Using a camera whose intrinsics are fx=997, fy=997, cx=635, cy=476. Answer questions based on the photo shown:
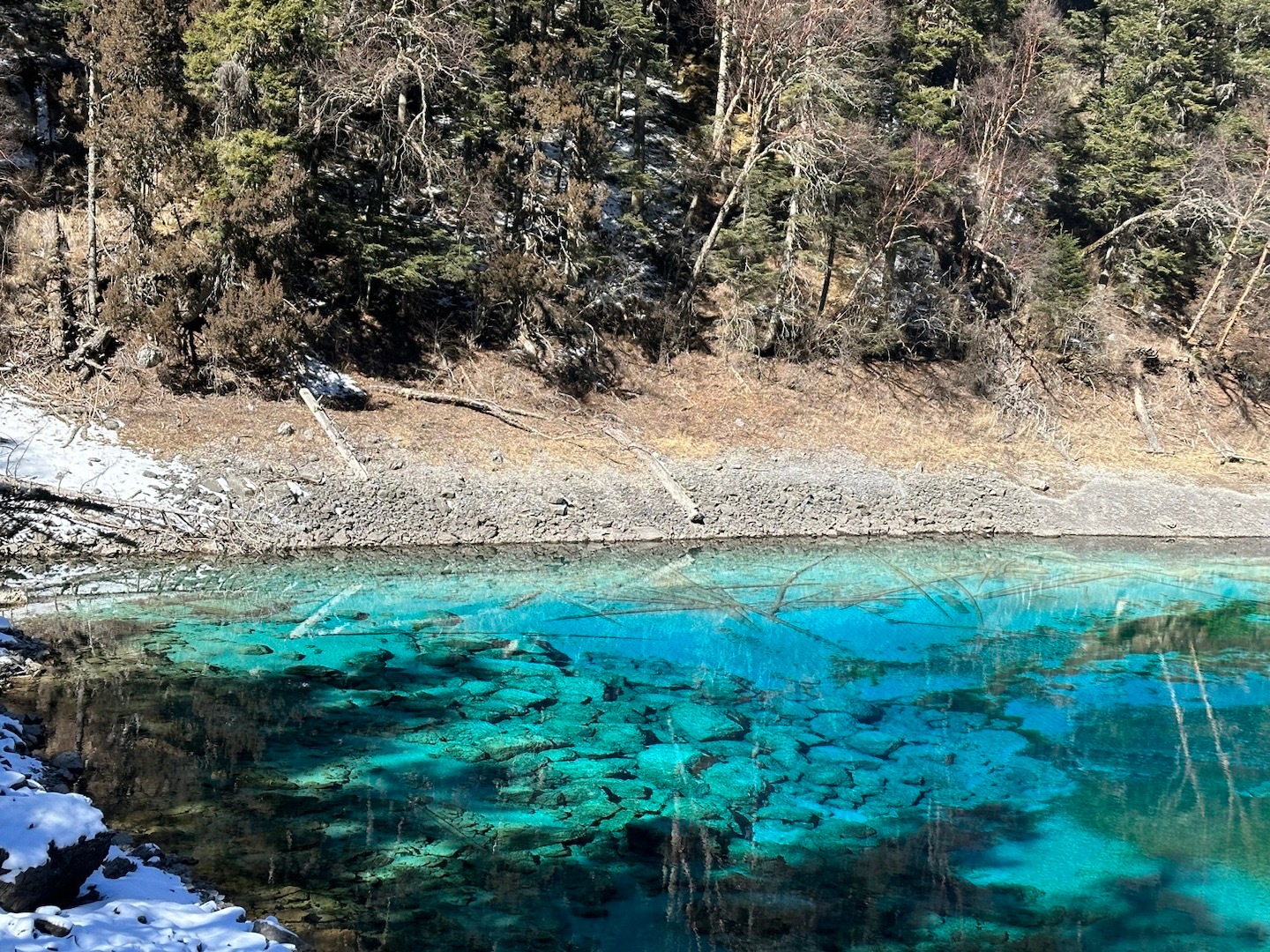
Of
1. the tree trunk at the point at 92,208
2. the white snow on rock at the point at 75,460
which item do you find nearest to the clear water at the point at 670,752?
the white snow on rock at the point at 75,460

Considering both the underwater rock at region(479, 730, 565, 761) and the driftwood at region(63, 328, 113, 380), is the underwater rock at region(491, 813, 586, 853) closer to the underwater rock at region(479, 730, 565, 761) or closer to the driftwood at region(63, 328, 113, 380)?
the underwater rock at region(479, 730, 565, 761)

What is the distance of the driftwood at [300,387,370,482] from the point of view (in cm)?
1858

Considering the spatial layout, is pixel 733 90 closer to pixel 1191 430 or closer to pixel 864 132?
pixel 864 132

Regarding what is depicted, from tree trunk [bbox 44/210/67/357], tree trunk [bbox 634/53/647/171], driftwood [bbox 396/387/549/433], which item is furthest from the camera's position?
tree trunk [bbox 634/53/647/171]

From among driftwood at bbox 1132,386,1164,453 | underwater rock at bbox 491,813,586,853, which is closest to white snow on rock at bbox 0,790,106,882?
underwater rock at bbox 491,813,586,853

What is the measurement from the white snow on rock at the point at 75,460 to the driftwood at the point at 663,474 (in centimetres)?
892

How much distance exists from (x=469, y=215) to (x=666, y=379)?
20.6ft

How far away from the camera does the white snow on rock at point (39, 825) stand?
566cm

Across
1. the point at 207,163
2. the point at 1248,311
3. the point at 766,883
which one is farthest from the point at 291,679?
the point at 1248,311

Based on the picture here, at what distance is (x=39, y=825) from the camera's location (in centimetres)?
593

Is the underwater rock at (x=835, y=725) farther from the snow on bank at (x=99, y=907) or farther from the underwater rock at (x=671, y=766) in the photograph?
the snow on bank at (x=99, y=907)

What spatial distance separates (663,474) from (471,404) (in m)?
4.54

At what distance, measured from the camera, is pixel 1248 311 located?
→ 31641 millimetres

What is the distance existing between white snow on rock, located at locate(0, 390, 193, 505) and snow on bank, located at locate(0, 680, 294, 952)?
10.6m
